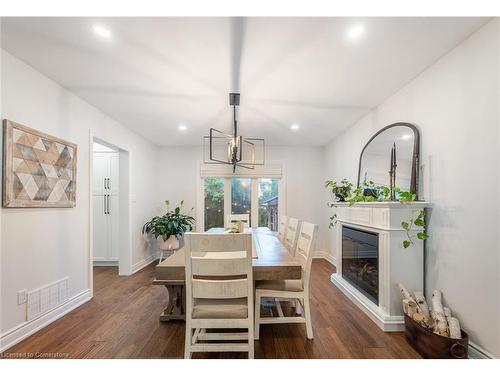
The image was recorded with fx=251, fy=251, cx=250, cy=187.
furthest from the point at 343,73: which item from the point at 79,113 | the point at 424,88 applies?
the point at 79,113

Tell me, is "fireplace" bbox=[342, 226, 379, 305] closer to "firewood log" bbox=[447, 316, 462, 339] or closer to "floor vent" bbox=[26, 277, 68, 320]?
"firewood log" bbox=[447, 316, 462, 339]

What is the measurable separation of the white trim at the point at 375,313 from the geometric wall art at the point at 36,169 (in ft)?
10.6

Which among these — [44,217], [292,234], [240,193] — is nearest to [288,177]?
[240,193]

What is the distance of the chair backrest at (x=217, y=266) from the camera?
4.96 ft

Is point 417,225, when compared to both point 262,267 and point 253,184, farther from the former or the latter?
point 253,184

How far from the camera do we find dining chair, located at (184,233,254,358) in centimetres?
152

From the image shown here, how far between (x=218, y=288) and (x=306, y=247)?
94 centimetres

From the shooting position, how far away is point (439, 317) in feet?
6.14

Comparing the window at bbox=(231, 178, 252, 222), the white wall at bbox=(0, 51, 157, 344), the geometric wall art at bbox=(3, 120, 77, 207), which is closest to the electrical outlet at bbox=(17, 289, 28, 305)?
the white wall at bbox=(0, 51, 157, 344)

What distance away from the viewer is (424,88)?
2.30 meters

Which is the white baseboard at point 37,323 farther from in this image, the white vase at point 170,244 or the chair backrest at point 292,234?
the chair backrest at point 292,234

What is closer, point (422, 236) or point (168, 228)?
point (422, 236)

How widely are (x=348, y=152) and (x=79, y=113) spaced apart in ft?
12.3

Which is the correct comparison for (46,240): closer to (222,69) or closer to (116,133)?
(116,133)
